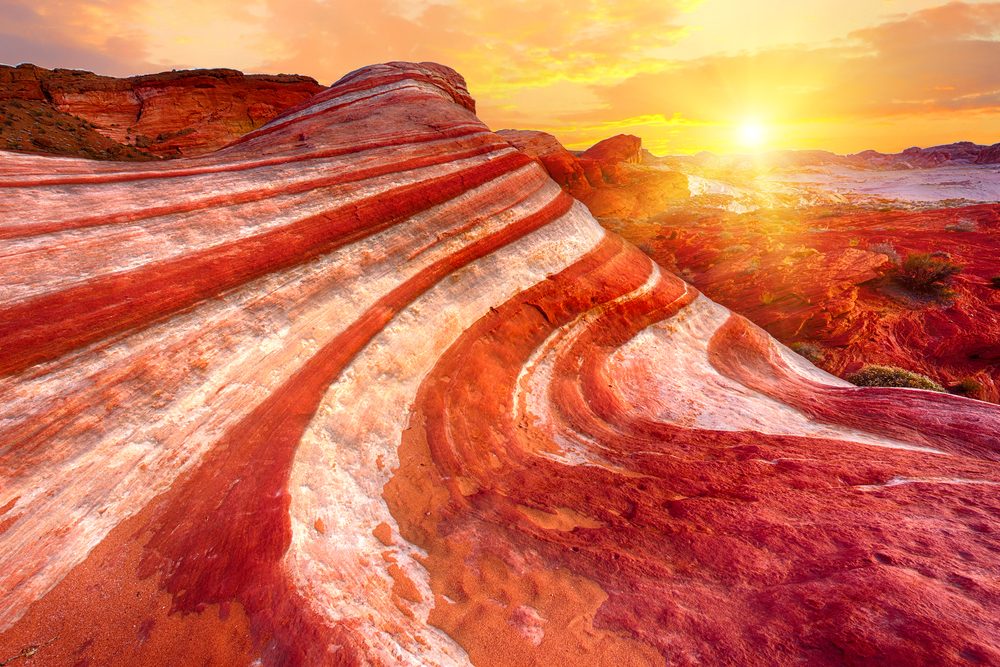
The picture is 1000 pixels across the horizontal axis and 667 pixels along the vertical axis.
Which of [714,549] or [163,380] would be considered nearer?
[714,549]

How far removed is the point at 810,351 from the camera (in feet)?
41.8

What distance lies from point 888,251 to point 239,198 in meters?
24.7

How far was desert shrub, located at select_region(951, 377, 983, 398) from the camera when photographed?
1126 centimetres

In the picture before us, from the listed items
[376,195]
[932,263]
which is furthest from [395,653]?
[932,263]

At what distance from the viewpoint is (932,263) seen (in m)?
15.8

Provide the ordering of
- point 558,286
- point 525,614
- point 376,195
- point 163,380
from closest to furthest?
1. point 525,614
2. point 163,380
3. point 376,195
4. point 558,286

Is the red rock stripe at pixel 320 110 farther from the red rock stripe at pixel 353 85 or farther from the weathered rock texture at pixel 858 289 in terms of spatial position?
the weathered rock texture at pixel 858 289

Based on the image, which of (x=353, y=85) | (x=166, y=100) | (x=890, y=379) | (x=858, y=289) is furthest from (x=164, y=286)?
(x=166, y=100)

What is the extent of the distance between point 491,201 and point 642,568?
680 centimetres

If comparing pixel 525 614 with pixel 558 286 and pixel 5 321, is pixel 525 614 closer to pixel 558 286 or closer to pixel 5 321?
pixel 5 321

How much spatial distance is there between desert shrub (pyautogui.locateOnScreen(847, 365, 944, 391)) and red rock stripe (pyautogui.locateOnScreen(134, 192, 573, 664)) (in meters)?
12.6

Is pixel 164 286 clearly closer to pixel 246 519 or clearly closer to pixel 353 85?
pixel 246 519

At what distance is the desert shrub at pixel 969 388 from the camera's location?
36.9 feet

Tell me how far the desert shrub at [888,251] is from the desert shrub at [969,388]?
26.6 ft
